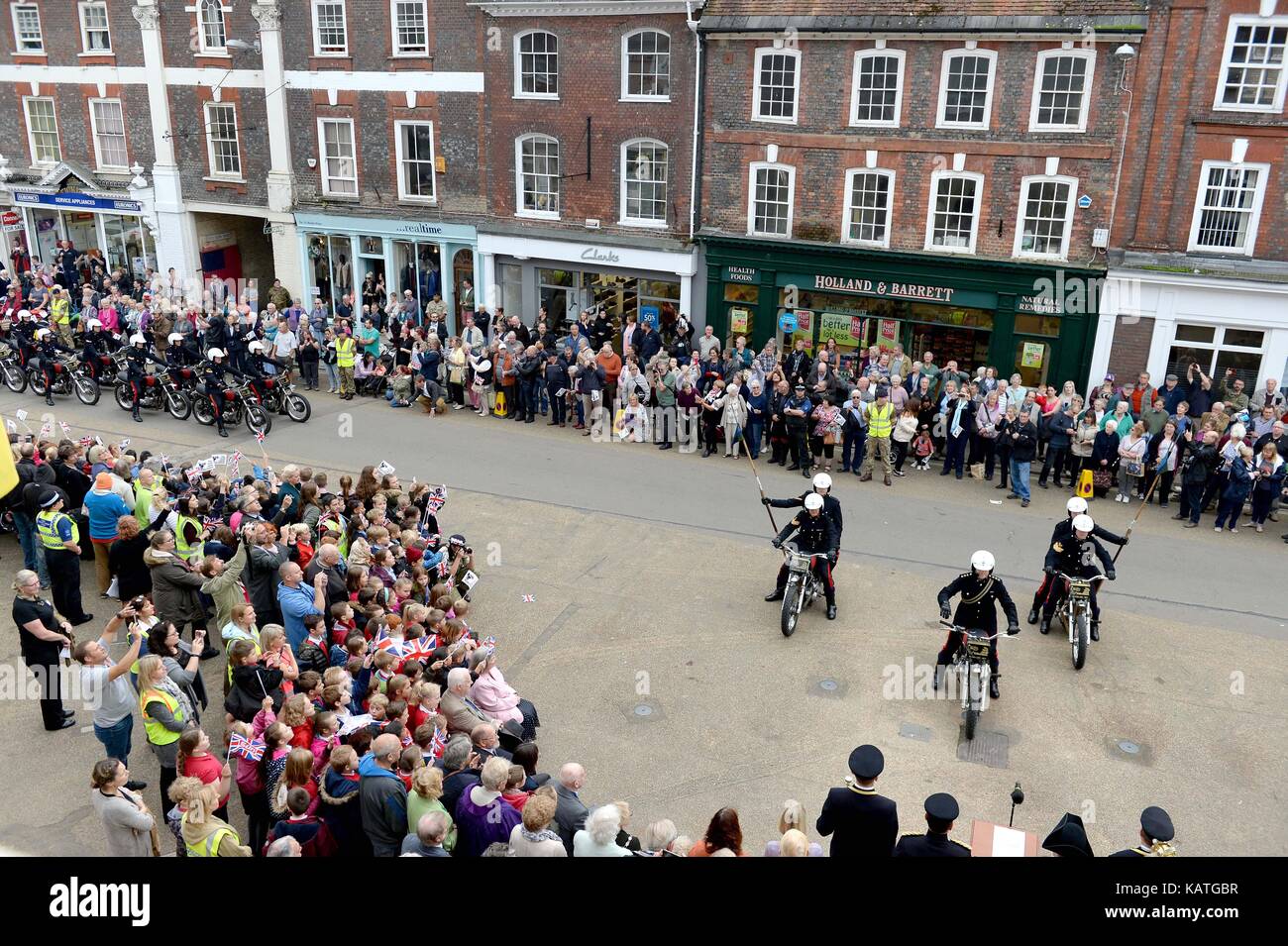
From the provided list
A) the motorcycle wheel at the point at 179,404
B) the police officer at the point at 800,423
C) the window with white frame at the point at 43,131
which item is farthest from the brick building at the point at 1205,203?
the window with white frame at the point at 43,131

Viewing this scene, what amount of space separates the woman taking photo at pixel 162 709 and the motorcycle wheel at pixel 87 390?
15518mm

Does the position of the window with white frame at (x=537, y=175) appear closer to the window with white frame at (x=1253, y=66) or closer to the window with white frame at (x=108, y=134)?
the window with white frame at (x=108, y=134)

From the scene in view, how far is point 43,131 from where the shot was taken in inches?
1286

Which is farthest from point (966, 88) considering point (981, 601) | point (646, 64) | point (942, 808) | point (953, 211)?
point (942, 808)

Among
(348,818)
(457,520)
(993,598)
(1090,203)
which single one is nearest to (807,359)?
(1090,203)

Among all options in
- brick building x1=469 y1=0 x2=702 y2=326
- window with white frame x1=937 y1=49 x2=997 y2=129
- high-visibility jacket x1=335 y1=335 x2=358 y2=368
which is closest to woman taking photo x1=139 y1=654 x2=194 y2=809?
high-visibility jacket x1=335 y1=335 x2=358 y2=368

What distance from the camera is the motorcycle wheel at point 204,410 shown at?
20438 millimetres

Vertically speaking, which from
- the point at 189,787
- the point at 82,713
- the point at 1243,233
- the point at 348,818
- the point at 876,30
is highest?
the point at 876,30

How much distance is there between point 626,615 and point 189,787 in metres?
6.79

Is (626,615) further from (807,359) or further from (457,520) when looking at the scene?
(807,359)

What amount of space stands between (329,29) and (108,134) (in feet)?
29.8

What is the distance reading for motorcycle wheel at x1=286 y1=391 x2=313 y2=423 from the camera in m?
20.9

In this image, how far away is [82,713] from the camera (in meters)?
10.9

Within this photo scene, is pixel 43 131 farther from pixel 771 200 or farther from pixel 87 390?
pixel 771 200
